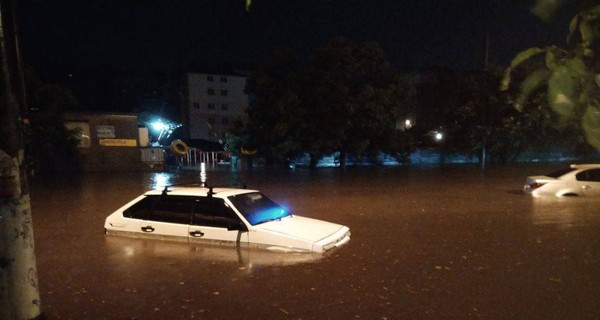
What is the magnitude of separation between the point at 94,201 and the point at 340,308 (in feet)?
38.2

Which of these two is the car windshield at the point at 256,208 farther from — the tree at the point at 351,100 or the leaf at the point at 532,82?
the tree at the point at 351,100

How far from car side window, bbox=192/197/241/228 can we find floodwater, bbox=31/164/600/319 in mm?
445

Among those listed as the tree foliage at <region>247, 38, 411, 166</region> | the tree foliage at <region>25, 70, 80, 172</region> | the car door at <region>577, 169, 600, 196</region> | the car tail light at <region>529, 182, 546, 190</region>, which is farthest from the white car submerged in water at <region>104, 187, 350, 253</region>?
the tree foliage at <region>247, 38, 411, 166</region>

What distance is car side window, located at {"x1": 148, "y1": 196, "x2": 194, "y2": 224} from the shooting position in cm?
741

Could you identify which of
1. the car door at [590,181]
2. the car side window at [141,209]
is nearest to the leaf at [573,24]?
the car side window at [141,209]

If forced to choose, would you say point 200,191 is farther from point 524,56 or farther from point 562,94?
point 562,94

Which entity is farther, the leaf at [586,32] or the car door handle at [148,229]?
the car door handle at [148,229]

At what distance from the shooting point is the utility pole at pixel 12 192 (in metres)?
3.62

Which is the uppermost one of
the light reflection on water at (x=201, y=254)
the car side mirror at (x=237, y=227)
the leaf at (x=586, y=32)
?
the leaf at (x=586, y=32)

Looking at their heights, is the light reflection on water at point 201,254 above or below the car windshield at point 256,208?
below

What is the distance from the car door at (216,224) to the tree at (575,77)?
5.92 m

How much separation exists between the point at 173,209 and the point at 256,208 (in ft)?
5.13

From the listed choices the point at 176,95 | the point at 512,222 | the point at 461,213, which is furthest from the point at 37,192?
the point at 176,95

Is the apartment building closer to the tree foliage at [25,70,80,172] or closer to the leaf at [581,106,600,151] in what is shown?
the tree foliage at [25,70,80,172]
